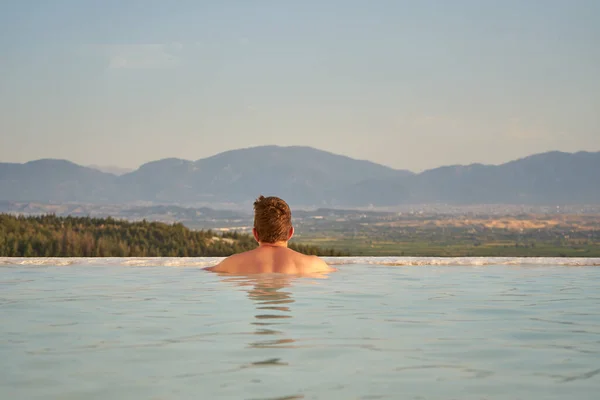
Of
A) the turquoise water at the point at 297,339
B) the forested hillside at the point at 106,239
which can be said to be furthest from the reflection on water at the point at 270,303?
the forested hillside at the point at 106,239

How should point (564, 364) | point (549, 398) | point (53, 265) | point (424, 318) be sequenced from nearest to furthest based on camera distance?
point (549, 398) < point (564, 364) < point (424, 318) < point (53, 265)

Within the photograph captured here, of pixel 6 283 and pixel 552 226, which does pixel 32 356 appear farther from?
pixel 552 226

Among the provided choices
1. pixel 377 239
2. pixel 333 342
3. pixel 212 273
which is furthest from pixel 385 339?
pixel 377 239

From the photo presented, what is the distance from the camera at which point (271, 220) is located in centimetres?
748

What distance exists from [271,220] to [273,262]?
51cm

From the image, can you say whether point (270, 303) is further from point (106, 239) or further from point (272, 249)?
point (106, 239)

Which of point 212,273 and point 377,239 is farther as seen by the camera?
point 377,239

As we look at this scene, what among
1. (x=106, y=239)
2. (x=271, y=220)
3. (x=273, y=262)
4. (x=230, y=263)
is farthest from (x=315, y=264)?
(x=106, y=239)

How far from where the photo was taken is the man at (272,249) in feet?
24.3

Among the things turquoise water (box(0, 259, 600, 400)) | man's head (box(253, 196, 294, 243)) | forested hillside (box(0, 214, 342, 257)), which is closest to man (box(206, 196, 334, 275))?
man's head (box(253, 196, 294, 243))

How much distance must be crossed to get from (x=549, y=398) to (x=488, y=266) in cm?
716

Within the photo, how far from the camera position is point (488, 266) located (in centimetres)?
1052

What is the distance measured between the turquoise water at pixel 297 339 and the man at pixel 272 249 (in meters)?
0.15

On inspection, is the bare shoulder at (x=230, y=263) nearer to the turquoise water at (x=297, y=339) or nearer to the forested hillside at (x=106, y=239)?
the turquoise water at (x=297, y=339)
